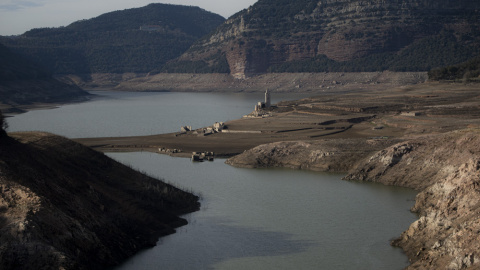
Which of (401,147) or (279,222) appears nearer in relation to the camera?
(279,222)

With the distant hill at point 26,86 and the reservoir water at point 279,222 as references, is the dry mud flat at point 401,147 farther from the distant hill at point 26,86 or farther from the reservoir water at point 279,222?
the distant hill at point 26,86

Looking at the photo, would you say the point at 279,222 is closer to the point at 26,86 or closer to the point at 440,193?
the point at 440,193

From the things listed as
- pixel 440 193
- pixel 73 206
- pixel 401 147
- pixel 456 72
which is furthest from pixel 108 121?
pixel 440 193

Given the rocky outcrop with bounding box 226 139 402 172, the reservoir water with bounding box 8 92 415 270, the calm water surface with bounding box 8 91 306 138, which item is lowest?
the calm water surface with bounding box 8 91 306 138

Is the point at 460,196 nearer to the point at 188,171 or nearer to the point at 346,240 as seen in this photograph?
the point at 346,240

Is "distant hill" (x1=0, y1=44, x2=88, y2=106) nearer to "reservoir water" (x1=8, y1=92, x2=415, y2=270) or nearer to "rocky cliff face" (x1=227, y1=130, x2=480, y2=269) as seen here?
"rocky cliff face" (x1=227, y1=130, x2=480, y2=269)

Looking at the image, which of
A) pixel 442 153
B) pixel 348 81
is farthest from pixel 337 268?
pixel 348 81

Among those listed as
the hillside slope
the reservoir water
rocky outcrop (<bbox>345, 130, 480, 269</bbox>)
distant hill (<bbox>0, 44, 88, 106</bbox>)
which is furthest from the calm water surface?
the hillside slope
